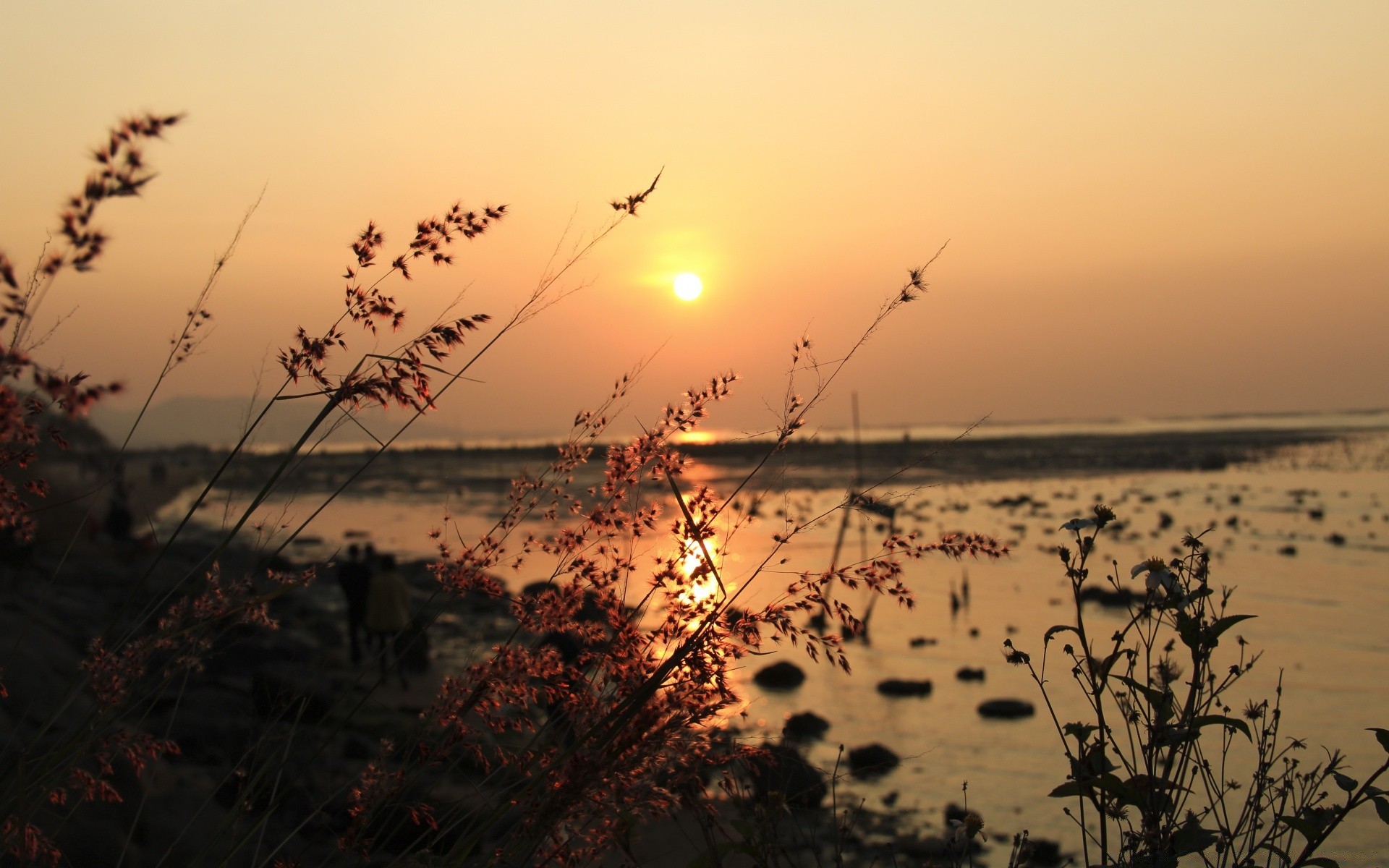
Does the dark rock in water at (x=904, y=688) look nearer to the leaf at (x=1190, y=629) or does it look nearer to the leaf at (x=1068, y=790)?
the leaf at (x=1068, y=790)

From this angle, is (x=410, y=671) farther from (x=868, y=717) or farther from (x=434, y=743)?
(x=434, y=743)

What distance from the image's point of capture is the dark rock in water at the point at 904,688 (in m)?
15.9

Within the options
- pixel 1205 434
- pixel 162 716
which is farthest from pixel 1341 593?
pixel 1205 434

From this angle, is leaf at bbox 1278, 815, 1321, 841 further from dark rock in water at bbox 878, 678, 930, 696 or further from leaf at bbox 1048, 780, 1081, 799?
dark rock in water at bbox 878, 678, 930, 696

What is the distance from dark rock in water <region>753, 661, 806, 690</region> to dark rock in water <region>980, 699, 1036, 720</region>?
3.07 m

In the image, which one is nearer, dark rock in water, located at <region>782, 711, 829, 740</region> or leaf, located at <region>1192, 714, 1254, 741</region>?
leaf, located at <region>1192, 714, 1254, 741</region>

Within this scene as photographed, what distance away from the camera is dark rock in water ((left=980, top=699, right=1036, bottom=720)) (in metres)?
Answer: 14.6

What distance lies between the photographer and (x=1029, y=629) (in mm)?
19906

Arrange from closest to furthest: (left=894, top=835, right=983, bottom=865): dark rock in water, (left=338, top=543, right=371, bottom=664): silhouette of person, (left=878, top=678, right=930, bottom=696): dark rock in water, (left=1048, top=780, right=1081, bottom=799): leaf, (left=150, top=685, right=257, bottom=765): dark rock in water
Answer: (left=1048, top=780, right=1081, bottom=799): leaf < (left=894, top=835, right=983, bottom=865): dark rock in water < (left=150, top=685, right=257, bottom=765): dark rock in water < (left=878, top=678, right=930, bottom=696): dark rock in water < (left=338, top=543, right=371, bottom=664): silhouette of person

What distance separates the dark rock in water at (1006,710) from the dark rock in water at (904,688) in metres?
1.22

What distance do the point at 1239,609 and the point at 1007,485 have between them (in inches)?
1545

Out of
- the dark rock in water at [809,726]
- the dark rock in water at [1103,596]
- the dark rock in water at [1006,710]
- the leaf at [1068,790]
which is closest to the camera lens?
the leaf at [1068,790]

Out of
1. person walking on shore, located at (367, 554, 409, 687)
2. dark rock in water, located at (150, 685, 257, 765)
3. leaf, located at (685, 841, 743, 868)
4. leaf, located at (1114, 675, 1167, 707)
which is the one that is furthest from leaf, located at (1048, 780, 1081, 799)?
person walking on shore, located at (367, 554, 409, 687)

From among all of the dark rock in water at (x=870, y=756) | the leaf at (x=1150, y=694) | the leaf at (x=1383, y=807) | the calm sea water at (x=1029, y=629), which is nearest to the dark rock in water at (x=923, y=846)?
the calm sea water at (x=1029, y=629)
